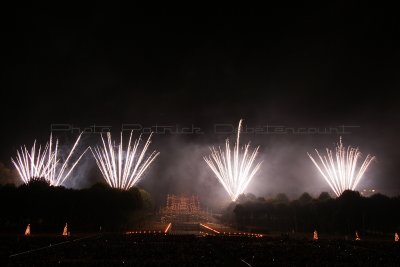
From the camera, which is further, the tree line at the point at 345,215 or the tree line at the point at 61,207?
the tree line at the point at 345,215

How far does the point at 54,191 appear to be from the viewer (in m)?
73.0

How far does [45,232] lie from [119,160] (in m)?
16.3

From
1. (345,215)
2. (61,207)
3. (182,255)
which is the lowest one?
(182,255)

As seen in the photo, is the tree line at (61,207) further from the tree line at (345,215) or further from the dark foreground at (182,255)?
the tree line at (345,215)

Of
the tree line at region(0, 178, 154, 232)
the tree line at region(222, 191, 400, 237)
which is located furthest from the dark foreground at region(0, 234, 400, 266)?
the tree line at region(222, 191, 400, 237)

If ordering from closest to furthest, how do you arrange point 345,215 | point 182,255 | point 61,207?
point 182,255 < point 61,207 < point 345,215

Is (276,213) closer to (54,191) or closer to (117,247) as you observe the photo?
(54,191)

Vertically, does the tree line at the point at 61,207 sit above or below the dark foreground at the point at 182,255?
above

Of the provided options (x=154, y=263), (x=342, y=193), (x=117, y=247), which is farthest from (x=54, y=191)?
(x=342, y=193)

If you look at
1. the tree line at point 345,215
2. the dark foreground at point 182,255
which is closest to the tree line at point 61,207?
the dark foreground at point 182,255

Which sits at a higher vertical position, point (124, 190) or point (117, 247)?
point (124, 190)

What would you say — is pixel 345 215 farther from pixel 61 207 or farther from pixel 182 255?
pixel 61 207

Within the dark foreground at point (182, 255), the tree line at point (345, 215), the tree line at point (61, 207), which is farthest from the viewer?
the tree line at point (345, 215)

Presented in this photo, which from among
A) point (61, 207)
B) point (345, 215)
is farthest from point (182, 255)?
point (345, 215)
